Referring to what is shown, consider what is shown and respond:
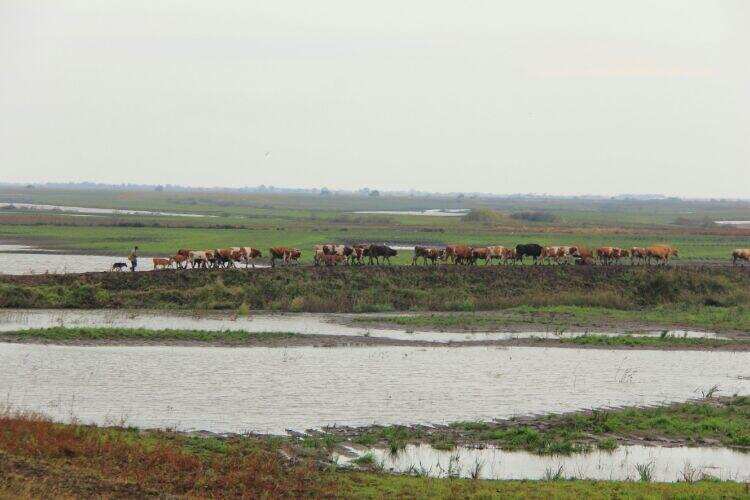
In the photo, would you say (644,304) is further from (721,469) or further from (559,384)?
(721,469)

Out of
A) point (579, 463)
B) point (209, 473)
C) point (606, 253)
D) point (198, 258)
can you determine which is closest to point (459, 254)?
point (606, 253)

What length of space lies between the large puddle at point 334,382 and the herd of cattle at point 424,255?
17.1m

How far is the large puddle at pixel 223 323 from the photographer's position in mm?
33037

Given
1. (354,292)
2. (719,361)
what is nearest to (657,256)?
(354,292)

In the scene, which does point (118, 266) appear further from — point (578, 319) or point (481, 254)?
point (578, 319)

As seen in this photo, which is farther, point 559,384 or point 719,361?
point 719,361

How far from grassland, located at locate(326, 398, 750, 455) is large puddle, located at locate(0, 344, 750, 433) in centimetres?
94

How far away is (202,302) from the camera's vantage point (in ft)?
129

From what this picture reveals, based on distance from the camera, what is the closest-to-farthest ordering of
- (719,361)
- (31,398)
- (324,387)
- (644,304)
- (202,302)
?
(31,398), (324,387), (719,361), (202,302), (644,304)

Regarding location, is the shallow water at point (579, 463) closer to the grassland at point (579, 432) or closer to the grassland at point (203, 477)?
the grassland at point (579, 432)

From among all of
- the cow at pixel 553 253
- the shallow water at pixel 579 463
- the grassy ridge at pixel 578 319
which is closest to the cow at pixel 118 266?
the grassy ridge at pixel 578 319

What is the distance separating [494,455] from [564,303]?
24864 millimetres

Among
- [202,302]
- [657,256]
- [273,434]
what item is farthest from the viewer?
[657,256]

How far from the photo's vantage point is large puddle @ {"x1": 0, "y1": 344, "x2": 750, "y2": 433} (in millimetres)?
20469
